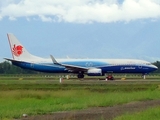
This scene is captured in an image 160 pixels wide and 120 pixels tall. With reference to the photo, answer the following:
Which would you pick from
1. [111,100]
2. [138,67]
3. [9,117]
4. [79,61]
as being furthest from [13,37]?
[9,117]

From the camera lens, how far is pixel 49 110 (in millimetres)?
21109

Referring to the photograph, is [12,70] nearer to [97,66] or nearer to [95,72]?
[97,66]

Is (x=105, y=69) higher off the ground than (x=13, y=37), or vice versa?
(x=13, y=37)

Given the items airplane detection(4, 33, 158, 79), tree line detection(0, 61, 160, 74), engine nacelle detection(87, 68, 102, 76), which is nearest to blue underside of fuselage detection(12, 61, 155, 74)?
airplane detection(4, 33, 158, 79)

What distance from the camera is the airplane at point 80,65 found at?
73.9m

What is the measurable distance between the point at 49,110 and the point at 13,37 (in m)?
62.9

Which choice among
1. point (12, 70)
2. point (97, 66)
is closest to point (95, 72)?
point (97, 66)

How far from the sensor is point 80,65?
7662 cm

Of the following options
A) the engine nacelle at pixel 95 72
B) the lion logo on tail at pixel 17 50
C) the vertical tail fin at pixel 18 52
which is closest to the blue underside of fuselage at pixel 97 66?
the engine nacelle at pixel 95 72

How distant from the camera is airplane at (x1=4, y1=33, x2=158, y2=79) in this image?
243ft

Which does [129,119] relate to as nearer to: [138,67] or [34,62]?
[138,67]

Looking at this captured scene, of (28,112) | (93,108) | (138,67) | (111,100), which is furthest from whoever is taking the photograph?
(138,67)

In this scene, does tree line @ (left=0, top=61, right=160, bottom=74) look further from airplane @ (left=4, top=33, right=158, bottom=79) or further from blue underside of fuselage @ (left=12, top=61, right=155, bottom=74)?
blue underside of fuselage @ (left=12, top=61, right=155, bottom=74)

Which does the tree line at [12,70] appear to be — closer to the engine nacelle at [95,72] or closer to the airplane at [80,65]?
the airplane at [80,65]
